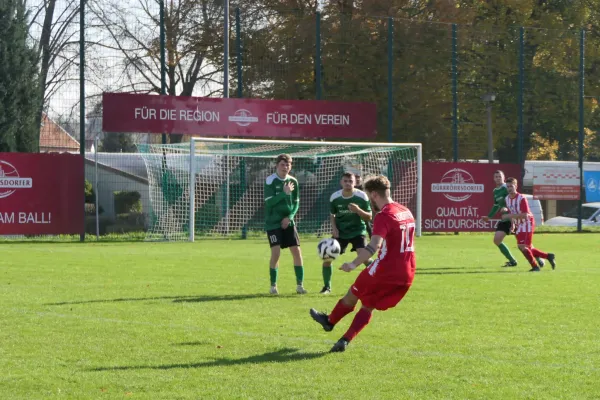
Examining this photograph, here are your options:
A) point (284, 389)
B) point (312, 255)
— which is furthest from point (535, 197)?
point (284, 389)

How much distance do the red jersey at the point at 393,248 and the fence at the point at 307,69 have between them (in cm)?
1996

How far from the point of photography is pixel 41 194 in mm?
27109

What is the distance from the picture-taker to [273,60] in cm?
3108

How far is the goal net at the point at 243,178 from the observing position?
27.1m

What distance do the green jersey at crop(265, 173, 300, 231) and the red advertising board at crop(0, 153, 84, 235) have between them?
14.8m

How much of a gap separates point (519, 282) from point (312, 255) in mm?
7124

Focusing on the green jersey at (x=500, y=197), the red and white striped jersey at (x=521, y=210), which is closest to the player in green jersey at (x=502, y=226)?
the green jersey at (x=500, y=197)

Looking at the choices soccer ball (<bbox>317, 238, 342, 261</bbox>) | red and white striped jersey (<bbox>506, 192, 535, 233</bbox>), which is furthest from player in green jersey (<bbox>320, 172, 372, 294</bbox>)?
red and white striped jersey (<bbox>506, 192, 535, 233</bbox>)

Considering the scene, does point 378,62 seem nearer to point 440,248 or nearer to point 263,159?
point 263,159

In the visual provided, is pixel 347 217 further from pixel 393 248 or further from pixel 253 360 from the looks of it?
pixel 253 360

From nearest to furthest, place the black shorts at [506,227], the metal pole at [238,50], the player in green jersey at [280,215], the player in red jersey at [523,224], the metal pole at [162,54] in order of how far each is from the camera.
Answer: the player in green jersey at [280,215] → the player in red jersey at [523,224] → the black shorts at [506,227] → the metal pole at [162,54] → the metal pole at [238,50]

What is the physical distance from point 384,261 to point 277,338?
4.86ft

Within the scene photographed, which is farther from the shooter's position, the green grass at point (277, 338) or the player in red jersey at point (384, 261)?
the player in red jersey at point (384, 261)

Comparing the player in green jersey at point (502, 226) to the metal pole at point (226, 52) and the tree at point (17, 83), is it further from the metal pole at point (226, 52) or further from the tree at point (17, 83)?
the tree at point (17, 83)
